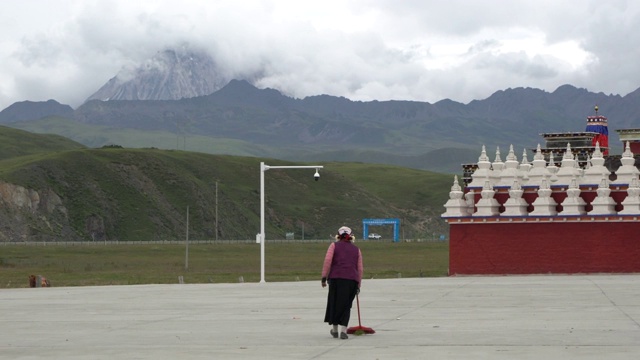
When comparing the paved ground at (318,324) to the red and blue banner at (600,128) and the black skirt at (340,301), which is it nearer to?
the black skirt at (340,301)

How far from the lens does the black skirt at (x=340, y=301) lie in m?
23.6

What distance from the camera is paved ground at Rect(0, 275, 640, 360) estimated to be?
819 inches

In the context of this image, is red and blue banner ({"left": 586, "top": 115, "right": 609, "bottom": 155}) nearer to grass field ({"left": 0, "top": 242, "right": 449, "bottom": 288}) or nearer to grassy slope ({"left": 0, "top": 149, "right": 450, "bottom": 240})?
grass field ({"left": 0, "top": 242, "right": 449, "bottom": 288})

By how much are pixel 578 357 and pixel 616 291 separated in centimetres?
1751

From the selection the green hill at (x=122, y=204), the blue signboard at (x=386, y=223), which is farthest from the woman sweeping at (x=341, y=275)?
the blue signboard at (x=386, y=223)

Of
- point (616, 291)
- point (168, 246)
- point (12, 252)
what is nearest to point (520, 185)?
point (616, 291)

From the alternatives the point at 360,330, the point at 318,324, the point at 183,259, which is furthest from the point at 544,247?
the point at 183,259

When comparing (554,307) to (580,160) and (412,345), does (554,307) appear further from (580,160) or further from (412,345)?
(580,160)

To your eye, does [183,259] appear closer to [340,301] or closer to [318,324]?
[318,324]

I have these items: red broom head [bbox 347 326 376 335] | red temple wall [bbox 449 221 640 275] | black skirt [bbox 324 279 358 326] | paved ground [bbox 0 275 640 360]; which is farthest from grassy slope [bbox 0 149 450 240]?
red broom head [bbox 347 326 376 335]

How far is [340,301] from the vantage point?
2397 cm

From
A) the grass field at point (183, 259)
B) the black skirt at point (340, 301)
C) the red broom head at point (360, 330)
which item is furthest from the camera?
the grass field at point (183, 259)

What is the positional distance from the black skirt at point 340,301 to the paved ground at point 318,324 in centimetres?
44

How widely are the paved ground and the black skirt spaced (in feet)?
1.45
